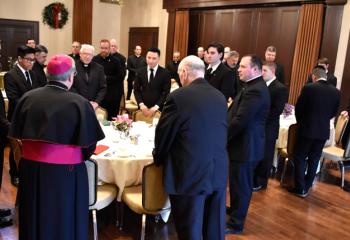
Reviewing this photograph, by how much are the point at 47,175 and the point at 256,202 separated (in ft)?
8.52

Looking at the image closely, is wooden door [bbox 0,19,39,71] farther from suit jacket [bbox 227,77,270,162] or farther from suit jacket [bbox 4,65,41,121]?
suit jacket [bbox 227,77,270,162]

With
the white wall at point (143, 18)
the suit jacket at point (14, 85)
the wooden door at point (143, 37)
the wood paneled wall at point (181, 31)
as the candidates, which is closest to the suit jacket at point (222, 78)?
the suit jacket at point (14, 85)

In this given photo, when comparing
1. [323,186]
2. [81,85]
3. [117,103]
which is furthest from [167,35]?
[323,186]

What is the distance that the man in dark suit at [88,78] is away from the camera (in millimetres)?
4465

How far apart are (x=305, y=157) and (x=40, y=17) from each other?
8.94 meters

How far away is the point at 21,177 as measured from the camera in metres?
2.31

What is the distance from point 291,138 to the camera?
427 cm

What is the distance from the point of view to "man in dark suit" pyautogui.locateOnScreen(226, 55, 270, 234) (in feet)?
9.62

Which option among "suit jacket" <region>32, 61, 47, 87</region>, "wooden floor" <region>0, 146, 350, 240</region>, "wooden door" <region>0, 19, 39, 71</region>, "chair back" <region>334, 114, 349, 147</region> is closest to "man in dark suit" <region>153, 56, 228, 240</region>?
"wooden floor" <region>0, 146, 350, 240</region>

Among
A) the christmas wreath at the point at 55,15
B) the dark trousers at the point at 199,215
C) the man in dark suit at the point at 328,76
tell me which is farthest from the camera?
the christmas wreath at the point at 55,15

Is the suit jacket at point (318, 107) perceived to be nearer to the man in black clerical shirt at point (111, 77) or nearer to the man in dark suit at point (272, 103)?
the man in dark suit at point (272, 103)

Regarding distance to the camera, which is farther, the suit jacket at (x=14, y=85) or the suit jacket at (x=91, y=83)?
the suit jacket at (x=91, y=83)

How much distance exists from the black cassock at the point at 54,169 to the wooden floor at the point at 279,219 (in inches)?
34.5

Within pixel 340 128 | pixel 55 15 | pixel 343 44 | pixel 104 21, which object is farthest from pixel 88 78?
pixel 104 21
